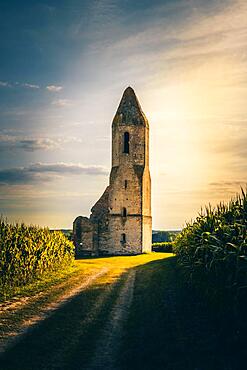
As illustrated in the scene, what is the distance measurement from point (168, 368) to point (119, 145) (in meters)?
39.6

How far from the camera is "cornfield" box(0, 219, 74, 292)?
17.5 m

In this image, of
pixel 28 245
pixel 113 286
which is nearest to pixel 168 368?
pixel 113 286

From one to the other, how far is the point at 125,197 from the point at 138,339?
3640 cm

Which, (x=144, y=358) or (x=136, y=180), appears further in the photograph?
(x=136, y=180)

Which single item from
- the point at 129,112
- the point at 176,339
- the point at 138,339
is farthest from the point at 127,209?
the point at 176,339

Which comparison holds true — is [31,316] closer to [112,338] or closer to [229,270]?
[112,338]

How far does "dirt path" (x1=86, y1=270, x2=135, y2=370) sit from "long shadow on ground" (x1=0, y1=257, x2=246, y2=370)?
12 cm

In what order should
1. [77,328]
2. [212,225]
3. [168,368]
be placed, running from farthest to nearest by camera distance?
[212,225], [77,328], [168,368]

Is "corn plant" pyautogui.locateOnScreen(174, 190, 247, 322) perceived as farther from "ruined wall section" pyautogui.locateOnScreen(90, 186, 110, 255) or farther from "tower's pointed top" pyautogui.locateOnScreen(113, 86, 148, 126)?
"tower's pointed top" pyautogui.locateOnScreen(113, 86, 148, 126)

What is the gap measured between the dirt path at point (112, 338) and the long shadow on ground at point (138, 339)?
0.12 m

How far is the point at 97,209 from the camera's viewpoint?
48.3 m

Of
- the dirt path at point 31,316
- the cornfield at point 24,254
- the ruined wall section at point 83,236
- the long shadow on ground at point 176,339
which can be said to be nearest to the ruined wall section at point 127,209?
the ruined wall section at point 83,236

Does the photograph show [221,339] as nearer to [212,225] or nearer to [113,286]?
[212,225]

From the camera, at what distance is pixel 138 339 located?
9508 millimetres
